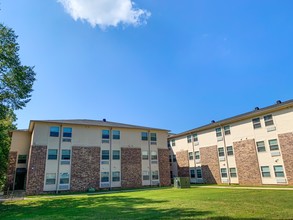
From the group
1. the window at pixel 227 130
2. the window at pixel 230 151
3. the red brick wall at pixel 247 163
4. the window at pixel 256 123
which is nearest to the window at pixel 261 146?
the red brick wall at pixel 247 163

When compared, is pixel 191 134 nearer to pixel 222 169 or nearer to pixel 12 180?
pixel 222 169

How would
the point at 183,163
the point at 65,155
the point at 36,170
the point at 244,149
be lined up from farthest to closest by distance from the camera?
the point at 183,163 < the point at 244,149 < the point at 65,155 < the point at 36,170

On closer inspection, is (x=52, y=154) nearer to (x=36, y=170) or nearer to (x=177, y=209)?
(x=36, y=170)

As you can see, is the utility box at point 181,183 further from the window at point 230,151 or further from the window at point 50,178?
the window at point 50,178

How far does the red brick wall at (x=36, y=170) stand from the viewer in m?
20.6

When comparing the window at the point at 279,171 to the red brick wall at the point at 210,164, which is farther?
the red brick wall at the point at 210,164

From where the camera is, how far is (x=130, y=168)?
84.2 feet

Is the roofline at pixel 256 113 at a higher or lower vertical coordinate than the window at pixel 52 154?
higher

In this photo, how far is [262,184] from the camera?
70.7 feet

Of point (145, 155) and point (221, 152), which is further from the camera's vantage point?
point (145, 155)

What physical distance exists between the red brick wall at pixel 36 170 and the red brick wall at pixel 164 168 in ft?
44.8

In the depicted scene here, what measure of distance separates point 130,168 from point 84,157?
5.61 metres

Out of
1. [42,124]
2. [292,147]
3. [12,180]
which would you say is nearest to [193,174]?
[292,147]

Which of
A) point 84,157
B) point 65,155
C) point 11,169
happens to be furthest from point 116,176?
point 11,169
